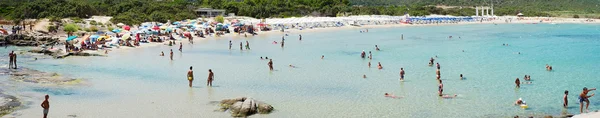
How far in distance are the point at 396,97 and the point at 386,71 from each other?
27.7 ft

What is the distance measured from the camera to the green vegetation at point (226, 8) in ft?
206

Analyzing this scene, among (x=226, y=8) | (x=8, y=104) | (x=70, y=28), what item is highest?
(x=226, y=8)

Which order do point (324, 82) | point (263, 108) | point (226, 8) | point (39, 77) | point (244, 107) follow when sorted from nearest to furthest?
point (244, 107), point (263, 108), point (39, 77), point (324, 82), point (226, 8)

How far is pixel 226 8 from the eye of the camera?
84.1 meters

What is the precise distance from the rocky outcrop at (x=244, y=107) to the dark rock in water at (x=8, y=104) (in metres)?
6.17

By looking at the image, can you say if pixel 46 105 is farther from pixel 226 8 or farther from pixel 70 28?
pixel 226 8

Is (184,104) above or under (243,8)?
under

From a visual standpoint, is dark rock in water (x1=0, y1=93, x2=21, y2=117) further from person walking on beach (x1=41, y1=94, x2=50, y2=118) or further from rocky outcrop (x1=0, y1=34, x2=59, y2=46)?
rocky outcrop (x1=0, y1=34, x2=59, y2=46)

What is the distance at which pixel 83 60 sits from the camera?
3212 cm

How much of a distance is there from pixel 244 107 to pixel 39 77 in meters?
11.7

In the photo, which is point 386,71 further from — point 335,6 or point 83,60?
point 335,6

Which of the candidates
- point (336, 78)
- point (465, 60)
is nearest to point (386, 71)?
point (336, 78)

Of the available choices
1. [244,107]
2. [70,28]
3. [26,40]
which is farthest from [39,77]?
[70,28]

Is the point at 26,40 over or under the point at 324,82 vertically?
over
